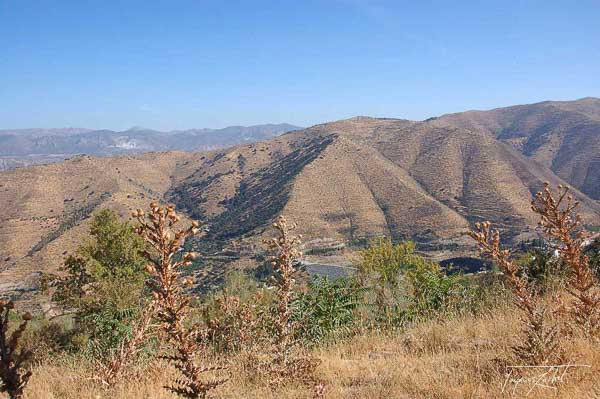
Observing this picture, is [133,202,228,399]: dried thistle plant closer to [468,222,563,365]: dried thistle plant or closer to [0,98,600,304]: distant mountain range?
[468,222,563,365]: dried thistle plant

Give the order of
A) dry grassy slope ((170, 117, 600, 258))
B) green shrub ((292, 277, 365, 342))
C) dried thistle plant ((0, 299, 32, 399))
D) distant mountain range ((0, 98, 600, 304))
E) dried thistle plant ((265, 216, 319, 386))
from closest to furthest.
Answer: dried thistle plant ((0, 299, 32, 399)), dried thistle plant ((265, 216, 319, 386)), green shrub ((292, 277, 365, 342)), distant mountain range ((0, 98, 600, 304)), dry grassy slope ((170, 117, 600, 258))

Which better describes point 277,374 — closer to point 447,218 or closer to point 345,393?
point 345,393

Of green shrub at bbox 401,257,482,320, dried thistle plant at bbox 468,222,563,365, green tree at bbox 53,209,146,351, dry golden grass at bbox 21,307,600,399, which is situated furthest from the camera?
green tree at bbox 53,209,146,351

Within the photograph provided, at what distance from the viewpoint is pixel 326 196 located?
12469cm

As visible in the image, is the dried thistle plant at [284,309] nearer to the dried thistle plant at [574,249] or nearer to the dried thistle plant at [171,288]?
the dried thistle plant at [171,288]

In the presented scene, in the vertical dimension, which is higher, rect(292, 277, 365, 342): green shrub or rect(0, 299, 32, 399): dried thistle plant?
rect(0, 299, 32, 399): dried thistle plant

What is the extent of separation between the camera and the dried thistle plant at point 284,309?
360 cm

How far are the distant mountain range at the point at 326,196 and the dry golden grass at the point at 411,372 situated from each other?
80.6 m

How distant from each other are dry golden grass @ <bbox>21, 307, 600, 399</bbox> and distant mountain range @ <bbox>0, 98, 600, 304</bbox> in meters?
80.6

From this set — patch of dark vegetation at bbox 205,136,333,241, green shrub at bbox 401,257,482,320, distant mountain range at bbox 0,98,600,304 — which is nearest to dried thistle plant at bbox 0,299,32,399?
green shrub at bbox 401,257,482,320

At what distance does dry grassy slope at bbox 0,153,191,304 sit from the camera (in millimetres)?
82875

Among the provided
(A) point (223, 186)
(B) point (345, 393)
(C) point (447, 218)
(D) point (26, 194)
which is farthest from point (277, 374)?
(A) point (223, 186)

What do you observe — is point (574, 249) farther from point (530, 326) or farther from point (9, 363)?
point (9, 363)

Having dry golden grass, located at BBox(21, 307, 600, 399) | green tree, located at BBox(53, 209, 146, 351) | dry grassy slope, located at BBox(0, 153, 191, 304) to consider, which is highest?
dry golden grass, located at BBox(21, 307, 600, 399)
